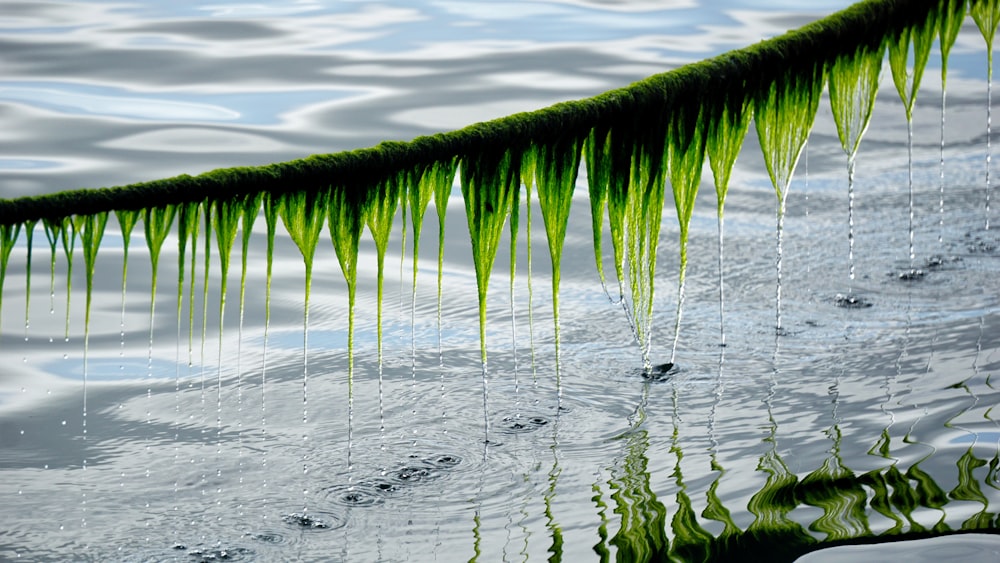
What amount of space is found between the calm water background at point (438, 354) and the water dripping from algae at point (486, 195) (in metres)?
1.03

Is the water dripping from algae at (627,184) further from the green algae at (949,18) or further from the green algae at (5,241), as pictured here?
the green algae at (5,241)

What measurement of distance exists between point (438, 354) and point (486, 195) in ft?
9.05

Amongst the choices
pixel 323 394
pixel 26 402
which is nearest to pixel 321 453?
pixel 323 394

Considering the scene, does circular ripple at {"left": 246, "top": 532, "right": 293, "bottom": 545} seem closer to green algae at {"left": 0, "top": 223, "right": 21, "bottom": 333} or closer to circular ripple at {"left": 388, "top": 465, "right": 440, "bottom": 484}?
circular ripple at {"left": 388, "top": 465, "right": 440, "bottom": 484}

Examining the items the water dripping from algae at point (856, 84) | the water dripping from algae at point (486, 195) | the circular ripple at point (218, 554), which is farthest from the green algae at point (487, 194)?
the water dripping from algae at point (856, 84)

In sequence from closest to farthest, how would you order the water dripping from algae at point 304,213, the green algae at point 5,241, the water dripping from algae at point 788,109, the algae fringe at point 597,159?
the green algae at point 5,241 < the algae fringe at point 597,159 < the water dripping from algae at point 304,213 < the water dripping from algae at point 788,109

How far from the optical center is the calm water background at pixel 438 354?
5.38 m

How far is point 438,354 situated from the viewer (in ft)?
24.4

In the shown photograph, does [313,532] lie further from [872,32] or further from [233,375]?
[872,32]

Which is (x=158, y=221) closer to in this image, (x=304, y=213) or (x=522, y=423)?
(x=304, y=213)

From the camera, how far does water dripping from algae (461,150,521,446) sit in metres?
4.71

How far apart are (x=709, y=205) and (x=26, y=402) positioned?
506 centimetres

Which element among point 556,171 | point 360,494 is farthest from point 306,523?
point 556,171

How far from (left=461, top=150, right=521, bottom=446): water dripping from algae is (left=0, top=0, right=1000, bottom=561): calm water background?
1.03 meters
